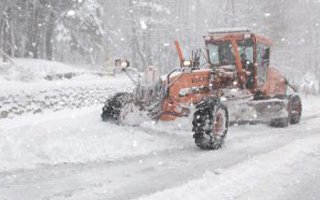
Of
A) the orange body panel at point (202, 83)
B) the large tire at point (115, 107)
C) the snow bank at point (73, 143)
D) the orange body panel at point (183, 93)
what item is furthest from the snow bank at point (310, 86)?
the snow bank at point (73, 143)

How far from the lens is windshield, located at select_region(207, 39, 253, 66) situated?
1435 cm

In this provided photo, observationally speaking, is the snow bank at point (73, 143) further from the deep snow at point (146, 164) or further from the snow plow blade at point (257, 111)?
the snow plow blade at point (257, 111)

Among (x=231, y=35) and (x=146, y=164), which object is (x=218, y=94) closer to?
(x=231, y=35)

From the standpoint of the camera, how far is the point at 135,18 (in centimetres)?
3941

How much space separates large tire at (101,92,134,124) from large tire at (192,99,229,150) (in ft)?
7.18

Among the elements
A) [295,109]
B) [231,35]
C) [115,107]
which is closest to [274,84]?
[295,109]

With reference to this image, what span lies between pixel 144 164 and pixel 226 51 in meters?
6.29

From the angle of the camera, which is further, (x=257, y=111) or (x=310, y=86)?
(x=310, y=86)

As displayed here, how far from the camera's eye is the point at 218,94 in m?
12.8

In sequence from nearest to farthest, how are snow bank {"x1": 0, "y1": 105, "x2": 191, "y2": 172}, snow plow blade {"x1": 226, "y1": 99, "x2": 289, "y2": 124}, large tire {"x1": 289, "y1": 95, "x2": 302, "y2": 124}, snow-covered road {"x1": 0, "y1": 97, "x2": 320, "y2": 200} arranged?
snow-covered road {"x1": 0, "y1": 97, "x2": 320, "y2": 200} → snow bank {"x1": 0, "y1": 105, "x2": 191, "y2": 172} → snow plow blade {"x1": 226, "y1": 99, "x2": 289, "y2": 124} → large tire {"x1": 289, "y1": 95, "x2": 302, "y2": 124}

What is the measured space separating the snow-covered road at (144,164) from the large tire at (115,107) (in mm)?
323

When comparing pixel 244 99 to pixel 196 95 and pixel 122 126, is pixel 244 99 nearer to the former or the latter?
pixel 196 95

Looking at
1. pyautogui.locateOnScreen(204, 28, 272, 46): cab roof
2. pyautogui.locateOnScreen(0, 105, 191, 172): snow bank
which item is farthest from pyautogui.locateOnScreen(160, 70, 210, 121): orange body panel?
pyautogui.locateOnScreen(204, 28, 272, 46): cab roof

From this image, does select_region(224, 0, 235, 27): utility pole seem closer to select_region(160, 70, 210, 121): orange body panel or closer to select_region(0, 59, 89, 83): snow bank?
select_region(0, 59, 89, 83): snow bank
